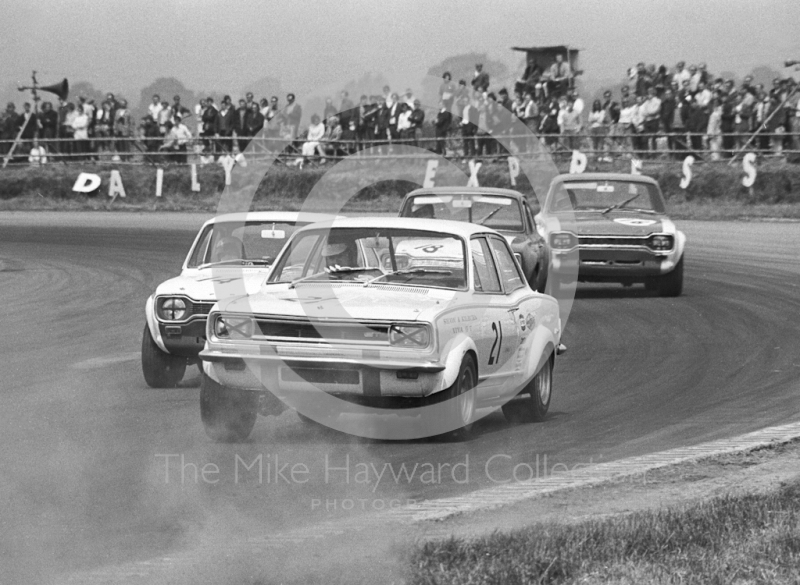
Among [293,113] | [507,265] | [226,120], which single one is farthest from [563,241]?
[226,120]

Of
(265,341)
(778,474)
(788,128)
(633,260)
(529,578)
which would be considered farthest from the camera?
(788,128)

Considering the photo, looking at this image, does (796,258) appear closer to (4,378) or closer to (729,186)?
(729,186)

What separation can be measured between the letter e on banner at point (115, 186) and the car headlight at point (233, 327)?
84.8 feet

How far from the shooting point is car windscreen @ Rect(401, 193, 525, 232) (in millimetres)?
14414

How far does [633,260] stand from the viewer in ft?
50.4

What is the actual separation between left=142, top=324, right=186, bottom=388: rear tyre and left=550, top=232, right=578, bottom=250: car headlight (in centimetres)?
717

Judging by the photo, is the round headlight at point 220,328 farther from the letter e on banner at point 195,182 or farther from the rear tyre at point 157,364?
the letter e on banner at point 195,182

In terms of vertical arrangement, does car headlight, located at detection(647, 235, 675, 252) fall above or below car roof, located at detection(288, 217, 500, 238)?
below

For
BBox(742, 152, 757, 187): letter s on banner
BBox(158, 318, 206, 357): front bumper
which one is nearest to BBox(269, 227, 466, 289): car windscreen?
BBox(158, 318, 206, 357): front bumper

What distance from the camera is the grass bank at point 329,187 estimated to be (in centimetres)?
2591

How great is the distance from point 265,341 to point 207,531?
1.82 m

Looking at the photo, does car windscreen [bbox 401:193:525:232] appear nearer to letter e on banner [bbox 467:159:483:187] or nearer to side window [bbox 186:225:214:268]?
side window [bbox 186:225:214:268]

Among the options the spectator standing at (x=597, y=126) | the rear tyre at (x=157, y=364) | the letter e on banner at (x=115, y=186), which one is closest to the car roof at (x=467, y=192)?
the rear tyre at (x=157, y=364)

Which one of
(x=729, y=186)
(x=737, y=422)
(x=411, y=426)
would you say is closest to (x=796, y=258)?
(x=729, y=186)
